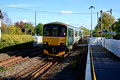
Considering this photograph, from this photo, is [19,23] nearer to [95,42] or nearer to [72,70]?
[95,42]

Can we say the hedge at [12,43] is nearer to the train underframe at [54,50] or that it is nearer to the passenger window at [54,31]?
the train underframe at [54,50]

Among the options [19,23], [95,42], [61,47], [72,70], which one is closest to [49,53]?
[61,47]

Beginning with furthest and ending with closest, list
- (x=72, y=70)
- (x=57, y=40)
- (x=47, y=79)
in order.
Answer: (x=57, y=40)
(x=72, y=70)
(x=47, y=79)

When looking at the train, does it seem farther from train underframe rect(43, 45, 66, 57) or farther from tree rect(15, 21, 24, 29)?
tree rect(15, 21, 24, 29)

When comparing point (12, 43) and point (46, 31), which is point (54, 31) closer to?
point (46, 31)

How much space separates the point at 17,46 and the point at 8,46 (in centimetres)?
203

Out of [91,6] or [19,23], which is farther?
[19,23]

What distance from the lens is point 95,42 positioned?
82.6 ft

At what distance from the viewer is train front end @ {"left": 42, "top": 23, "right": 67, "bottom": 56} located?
1342 cm

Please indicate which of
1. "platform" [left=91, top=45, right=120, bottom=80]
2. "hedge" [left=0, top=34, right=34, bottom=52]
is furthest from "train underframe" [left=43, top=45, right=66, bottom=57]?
"hedge" [left=0, top=34, right=34, bottom=52]

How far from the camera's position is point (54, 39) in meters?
13.4

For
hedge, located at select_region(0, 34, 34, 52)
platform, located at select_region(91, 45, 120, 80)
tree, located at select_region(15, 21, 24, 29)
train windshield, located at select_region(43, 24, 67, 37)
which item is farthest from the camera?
tree, located at select_region(15, 21, 24, 29)

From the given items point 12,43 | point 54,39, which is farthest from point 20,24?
point 54,39

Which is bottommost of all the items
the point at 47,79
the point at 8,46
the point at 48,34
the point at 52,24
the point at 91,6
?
the point at 47,79
